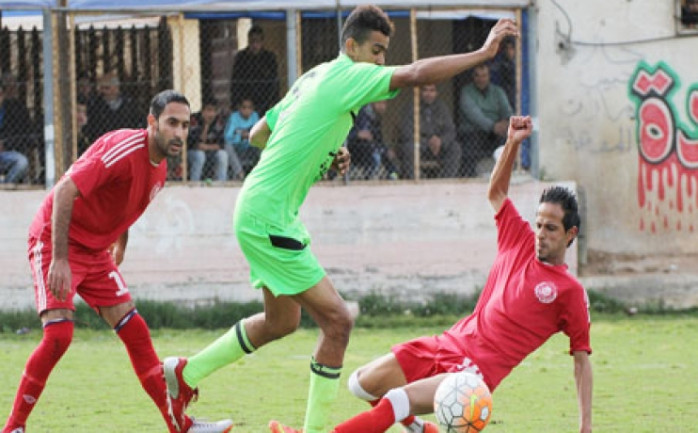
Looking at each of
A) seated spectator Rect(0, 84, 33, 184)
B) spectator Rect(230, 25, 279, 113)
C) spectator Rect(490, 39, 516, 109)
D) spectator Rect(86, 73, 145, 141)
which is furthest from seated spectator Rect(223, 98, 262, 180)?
spectator Rect(490, 39, 516, 109)

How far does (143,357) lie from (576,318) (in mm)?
2674

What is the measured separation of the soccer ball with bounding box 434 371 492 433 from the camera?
22.6 feet

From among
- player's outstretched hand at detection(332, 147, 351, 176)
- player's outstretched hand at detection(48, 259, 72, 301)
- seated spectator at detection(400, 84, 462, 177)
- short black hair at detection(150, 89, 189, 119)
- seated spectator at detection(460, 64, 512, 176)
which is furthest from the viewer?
seated spectator at detection(460, 64, 512, 176)

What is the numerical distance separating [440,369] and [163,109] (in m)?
2.31

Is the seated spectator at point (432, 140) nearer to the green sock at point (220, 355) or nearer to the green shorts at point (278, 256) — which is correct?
the green sock at point (220, 355)

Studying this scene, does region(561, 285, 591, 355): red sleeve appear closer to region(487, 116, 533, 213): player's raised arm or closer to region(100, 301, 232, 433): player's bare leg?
region(487, 116, 533, 213): player's raised arm

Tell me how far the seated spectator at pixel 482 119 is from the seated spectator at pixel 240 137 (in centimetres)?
244

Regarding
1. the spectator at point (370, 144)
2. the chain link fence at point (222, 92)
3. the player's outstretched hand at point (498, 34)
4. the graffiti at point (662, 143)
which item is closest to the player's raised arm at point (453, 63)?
the player's outstretched hand at point (498, 34)

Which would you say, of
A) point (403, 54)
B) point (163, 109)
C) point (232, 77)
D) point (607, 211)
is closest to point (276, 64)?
point (232, 77)

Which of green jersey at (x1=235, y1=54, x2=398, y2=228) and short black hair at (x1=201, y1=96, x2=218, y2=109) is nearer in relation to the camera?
green jersey at (x1=235, y1=54, x2=398, y2=228)

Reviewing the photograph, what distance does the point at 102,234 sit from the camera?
8594mm

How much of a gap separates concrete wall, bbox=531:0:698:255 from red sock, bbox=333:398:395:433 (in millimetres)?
10269

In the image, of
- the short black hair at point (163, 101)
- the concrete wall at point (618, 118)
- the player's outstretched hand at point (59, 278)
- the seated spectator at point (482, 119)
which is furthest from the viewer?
the concrete wall at point (618, 118)

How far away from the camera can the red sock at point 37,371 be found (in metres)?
8.17
